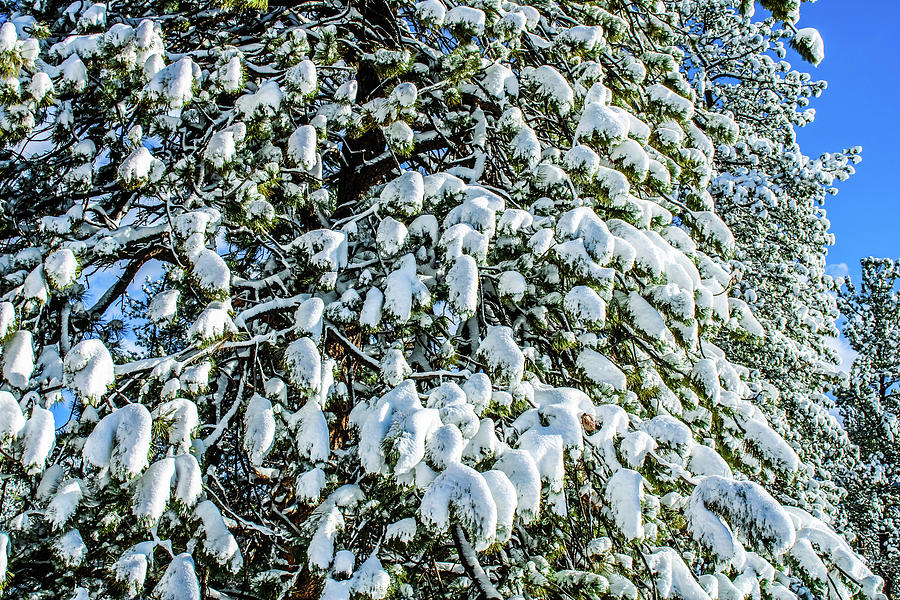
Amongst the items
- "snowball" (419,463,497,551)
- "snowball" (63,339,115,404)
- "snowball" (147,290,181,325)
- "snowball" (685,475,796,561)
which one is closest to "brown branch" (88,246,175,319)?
"snowball" (147,290,181,325)

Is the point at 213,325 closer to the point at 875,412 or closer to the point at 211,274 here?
the point at 211,274

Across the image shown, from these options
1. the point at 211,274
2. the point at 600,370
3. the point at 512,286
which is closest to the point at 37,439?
the point at 211,274

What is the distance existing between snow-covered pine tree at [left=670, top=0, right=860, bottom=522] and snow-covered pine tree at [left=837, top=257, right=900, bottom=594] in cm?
501

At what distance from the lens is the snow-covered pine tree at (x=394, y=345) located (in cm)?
189

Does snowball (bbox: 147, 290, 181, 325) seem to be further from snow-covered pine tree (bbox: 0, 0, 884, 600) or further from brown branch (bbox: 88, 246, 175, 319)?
brown branch (bbox: 88, 246, 175, 319)

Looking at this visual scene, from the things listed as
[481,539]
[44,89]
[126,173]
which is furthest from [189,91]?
[481,539]

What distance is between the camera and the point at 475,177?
2.99m

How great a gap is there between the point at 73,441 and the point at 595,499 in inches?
90.3

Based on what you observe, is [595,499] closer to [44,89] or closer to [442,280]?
[442,280]

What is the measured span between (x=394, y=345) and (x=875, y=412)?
1668 centimetres

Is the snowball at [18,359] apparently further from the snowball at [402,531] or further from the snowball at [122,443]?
the snowball at [402,531]

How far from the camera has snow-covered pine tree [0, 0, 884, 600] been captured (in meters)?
1.89

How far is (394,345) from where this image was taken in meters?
2.43

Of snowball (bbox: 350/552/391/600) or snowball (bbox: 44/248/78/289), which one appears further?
snowball (bbox: 44/248/78/289)
